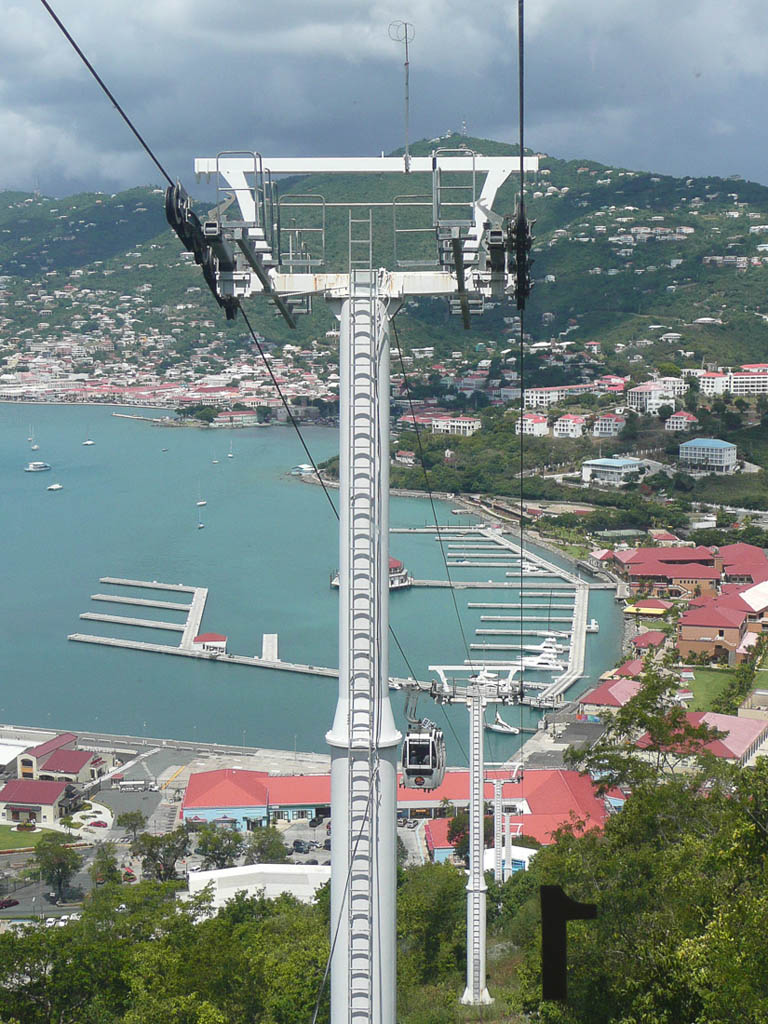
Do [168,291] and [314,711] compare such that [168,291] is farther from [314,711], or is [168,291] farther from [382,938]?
[382,938]

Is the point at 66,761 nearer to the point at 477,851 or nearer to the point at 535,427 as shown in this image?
the point at 477,851

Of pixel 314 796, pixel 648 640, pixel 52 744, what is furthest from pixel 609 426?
pixel 314 796

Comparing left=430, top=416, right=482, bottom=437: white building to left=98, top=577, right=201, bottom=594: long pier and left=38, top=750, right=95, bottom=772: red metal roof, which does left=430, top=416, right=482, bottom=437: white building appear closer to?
left=98, top=577, right=201, bottom=594: long pier

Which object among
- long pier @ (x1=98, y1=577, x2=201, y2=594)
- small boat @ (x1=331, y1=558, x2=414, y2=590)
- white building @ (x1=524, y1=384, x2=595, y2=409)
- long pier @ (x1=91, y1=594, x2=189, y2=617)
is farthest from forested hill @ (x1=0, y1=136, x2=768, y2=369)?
long pier @ (x1=91, y1=594, x2=189, y2=617)

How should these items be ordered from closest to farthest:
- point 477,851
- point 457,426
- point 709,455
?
point 477,851 → point 709,455 → point 457,426

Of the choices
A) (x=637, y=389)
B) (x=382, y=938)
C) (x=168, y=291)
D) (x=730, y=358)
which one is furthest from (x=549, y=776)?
(x=168, y=291)

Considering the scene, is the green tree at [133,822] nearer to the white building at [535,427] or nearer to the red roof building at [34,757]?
the red roof building at [34,757]
